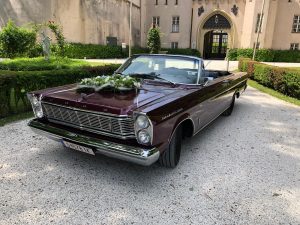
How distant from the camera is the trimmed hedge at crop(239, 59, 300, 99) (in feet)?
32.0

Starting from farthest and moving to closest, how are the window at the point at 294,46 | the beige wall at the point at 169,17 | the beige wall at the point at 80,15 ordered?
the beige wall at the point at 169,17
the window at the point at 294,46
the beige wall at the point at 80,15

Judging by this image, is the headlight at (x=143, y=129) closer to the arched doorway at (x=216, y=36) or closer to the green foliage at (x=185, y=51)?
the green foliage at (x=185, y=51)

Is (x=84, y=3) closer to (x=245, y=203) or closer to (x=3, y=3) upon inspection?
(x=3, y=3)

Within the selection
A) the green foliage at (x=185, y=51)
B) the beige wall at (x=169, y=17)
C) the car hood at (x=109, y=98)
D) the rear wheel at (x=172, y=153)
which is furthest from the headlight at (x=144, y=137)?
the beige wall at (x=169, y=17)

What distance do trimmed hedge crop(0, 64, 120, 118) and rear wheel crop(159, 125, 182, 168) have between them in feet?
13.9

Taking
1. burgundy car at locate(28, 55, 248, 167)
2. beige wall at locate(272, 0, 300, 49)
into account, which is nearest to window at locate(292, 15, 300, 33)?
beige wall at locate(272, 0, 300, 49)

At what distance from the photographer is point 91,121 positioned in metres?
3.53

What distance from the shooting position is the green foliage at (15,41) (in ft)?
59.7

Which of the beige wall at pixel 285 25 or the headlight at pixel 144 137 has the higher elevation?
the beige wall at pixel 285 25

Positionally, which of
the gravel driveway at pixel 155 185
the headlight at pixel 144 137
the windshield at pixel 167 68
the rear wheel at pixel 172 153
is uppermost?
the windshield at pixel 167 68

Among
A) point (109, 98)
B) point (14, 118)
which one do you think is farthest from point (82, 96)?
point (14, 118)

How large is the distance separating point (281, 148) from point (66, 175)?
13.1ft

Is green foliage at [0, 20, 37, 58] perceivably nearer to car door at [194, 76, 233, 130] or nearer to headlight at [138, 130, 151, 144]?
car door at [194, 76, 233, 130]

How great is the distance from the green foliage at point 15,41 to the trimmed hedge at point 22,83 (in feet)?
43.4
